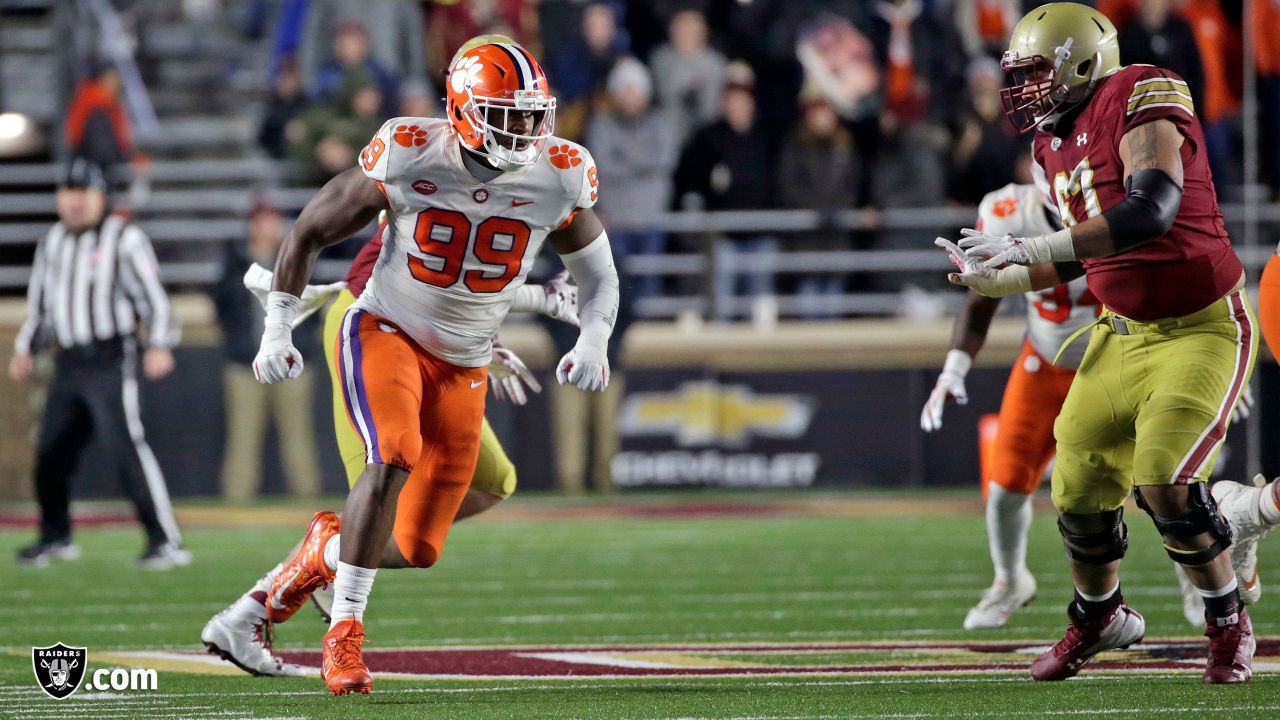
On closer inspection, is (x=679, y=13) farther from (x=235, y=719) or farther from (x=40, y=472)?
(x=235, y=719)

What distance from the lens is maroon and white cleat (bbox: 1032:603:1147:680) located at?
4.93 metres

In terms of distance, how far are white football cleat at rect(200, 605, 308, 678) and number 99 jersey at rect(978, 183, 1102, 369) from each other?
105 inches

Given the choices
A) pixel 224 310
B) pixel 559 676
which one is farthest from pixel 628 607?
pixel 224 310

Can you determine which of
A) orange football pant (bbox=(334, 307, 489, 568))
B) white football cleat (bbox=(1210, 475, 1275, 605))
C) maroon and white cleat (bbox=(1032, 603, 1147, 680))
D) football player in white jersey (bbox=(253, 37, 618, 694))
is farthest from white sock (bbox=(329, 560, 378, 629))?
white football cleat (bbox=(1210, 475, 1275, 605))

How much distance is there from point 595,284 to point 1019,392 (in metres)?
1.77

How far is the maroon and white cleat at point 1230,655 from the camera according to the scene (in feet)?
15.5

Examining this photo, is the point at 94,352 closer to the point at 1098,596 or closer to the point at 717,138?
the point at 717,138

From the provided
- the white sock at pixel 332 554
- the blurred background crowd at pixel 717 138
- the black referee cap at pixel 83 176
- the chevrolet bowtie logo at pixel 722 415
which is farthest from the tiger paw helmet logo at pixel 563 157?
the chevrolet bowtie logo at pixel 722 415

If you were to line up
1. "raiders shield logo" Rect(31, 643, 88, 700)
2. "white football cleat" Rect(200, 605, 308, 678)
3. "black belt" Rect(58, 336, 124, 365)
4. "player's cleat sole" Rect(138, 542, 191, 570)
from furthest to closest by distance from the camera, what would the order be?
"black belt" Rect(58, 336, 124, 365), "player's cleat sole" Rect(138, 542, 191, 570), "white football cleat" Rect(200, 605, 308, 678), "raiders shield logo" Rect(31, 643, 88, 700)

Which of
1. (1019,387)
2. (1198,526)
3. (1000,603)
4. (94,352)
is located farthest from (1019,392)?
(94,352)

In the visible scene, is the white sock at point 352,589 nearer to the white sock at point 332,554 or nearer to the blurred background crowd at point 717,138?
the white sock at point 332,554

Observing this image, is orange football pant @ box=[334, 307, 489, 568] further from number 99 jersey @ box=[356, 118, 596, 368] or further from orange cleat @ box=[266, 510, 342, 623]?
orange cleat @ box=[266, 510, 342, 623]

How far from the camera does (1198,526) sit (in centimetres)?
466

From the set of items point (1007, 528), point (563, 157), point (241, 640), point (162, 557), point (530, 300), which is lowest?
point (162, 557)
